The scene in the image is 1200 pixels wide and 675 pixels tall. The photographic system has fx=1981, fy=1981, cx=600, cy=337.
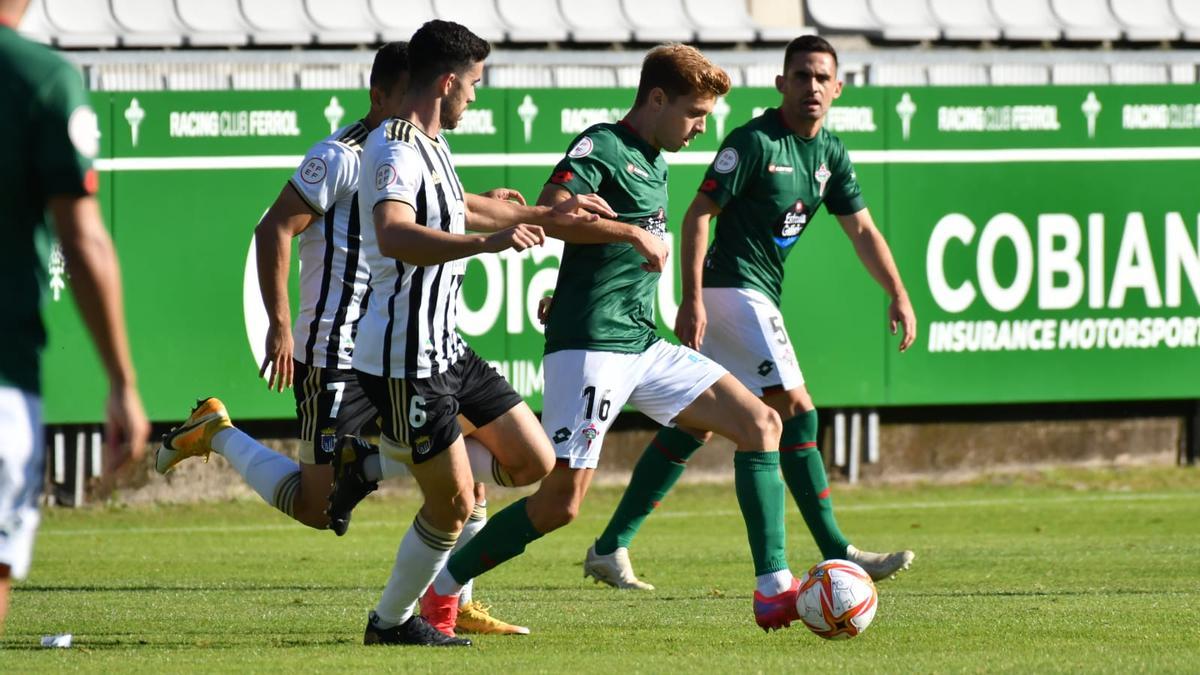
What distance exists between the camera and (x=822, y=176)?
28.3ft

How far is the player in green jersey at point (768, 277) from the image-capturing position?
840cm

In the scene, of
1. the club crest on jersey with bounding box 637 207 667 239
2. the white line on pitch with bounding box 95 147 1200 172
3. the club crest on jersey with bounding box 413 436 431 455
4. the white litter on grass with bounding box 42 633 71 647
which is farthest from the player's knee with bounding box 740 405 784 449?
the white line on pitch with bounding box 95 147 1200 172

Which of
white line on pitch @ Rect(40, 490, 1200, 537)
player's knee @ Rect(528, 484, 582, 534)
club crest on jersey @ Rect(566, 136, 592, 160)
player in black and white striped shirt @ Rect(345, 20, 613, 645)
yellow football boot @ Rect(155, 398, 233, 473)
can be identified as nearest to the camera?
player in black and white striped shirt @ Rect(345, 20, 613, 645)

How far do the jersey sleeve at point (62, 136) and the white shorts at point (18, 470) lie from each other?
43cm

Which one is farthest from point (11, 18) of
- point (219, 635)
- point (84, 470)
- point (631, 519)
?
point (84, 470)

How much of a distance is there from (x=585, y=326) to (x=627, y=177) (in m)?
0.55

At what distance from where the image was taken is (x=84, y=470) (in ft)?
41.4

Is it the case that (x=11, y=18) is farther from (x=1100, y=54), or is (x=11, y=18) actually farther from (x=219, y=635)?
(x=1100, y=54)

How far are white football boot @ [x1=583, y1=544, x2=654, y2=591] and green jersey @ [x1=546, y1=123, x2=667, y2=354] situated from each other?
1651 mm

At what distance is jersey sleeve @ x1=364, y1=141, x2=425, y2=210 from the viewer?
6.09 metres

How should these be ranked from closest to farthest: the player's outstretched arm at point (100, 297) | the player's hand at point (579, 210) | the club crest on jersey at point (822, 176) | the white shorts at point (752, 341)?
the player's outstretched arm at point (100, 297) < the player's hand at point (579, 210) < the white shorts at point (752, 341) < the club crest on jersey at point (822, 176)

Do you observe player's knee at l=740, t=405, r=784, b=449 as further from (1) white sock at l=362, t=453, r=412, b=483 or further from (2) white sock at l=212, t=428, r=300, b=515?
(2) white sock at l=212, t=428, r=300, b=515

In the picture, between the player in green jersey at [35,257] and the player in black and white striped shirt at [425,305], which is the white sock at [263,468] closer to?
the player in black and white striped shirt at [425,305]

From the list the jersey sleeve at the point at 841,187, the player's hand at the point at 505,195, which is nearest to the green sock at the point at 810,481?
the jersey sleeve at the point at 841,187
